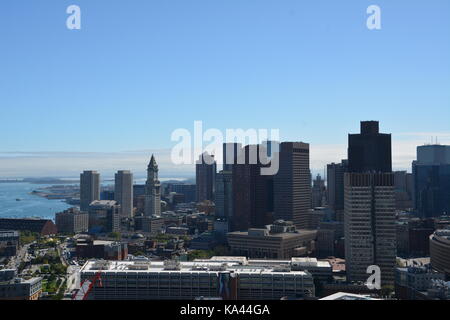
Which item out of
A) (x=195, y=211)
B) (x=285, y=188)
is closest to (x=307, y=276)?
(x=285, y=188)

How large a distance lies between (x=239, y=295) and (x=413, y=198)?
20745 millimetres

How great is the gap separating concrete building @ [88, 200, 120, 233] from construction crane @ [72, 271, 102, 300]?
13.6 m

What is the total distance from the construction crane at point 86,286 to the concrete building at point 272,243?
7.62 meters

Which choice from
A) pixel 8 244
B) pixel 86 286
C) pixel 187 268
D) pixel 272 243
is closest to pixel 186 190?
pixel 8 244

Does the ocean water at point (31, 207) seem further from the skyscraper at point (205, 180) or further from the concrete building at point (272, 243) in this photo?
the concrete building at point (272, 243)

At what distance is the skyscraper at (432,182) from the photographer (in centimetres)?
2359

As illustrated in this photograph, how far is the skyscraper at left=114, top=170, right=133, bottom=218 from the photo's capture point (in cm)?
2970

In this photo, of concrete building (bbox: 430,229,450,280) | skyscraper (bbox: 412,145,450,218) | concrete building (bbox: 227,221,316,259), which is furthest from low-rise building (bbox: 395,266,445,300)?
skyscraper (bbox: 412,145,450,218)

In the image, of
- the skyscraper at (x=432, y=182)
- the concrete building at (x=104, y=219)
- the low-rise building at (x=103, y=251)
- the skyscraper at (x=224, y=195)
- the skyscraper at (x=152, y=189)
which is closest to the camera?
the low-rise building at (x=103, y=251)

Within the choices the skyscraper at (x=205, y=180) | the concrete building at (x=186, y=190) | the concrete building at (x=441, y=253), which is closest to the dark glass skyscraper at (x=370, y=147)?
the concrete building at (x=441, y=253)

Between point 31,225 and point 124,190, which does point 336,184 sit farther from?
point 31,225

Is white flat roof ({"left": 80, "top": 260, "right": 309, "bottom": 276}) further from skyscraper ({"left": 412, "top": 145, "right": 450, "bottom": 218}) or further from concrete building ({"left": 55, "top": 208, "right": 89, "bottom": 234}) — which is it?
skyscraper ({"left": 412, "top": 145, "right": 450, "bottom": 218})

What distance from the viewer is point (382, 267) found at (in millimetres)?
10625
